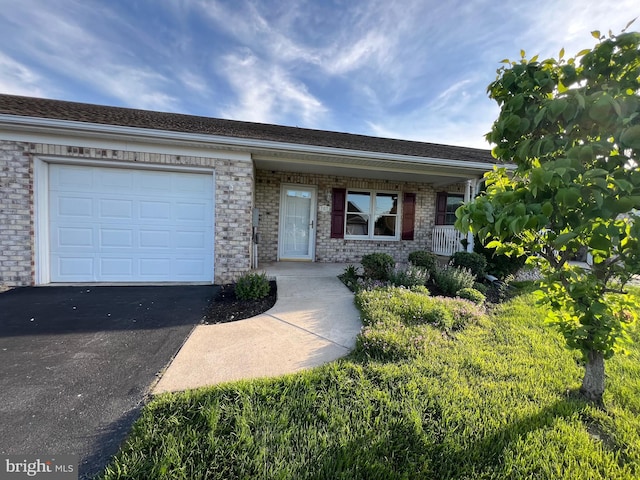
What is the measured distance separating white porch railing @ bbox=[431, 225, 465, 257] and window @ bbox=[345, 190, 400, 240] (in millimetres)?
1256

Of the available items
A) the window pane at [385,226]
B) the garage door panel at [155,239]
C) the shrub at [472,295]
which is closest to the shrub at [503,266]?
the shrub at [472,295]

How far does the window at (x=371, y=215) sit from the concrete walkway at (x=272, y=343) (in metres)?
3.92

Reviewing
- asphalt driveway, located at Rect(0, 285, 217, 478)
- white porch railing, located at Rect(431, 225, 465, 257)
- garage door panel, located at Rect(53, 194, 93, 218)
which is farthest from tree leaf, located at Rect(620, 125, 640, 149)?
garage door panel, located at Rect(53, 194, 93, 218)

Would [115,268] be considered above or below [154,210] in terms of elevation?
below

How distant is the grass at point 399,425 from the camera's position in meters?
1.47

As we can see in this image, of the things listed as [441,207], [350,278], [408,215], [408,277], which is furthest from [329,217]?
[441,207]

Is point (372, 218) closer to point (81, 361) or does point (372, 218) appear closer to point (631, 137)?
point (631, 137)

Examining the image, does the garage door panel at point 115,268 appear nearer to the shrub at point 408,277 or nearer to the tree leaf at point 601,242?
the shrub at point 408,277

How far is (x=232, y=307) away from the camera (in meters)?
4.23

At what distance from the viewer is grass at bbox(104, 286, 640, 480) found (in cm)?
147

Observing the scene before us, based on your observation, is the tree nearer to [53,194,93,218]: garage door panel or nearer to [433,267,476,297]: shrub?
[433,267,476,297]: shrub

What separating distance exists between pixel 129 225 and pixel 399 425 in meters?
5.90

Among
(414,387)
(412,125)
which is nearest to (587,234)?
(414,387)

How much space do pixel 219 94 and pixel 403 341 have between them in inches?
334
